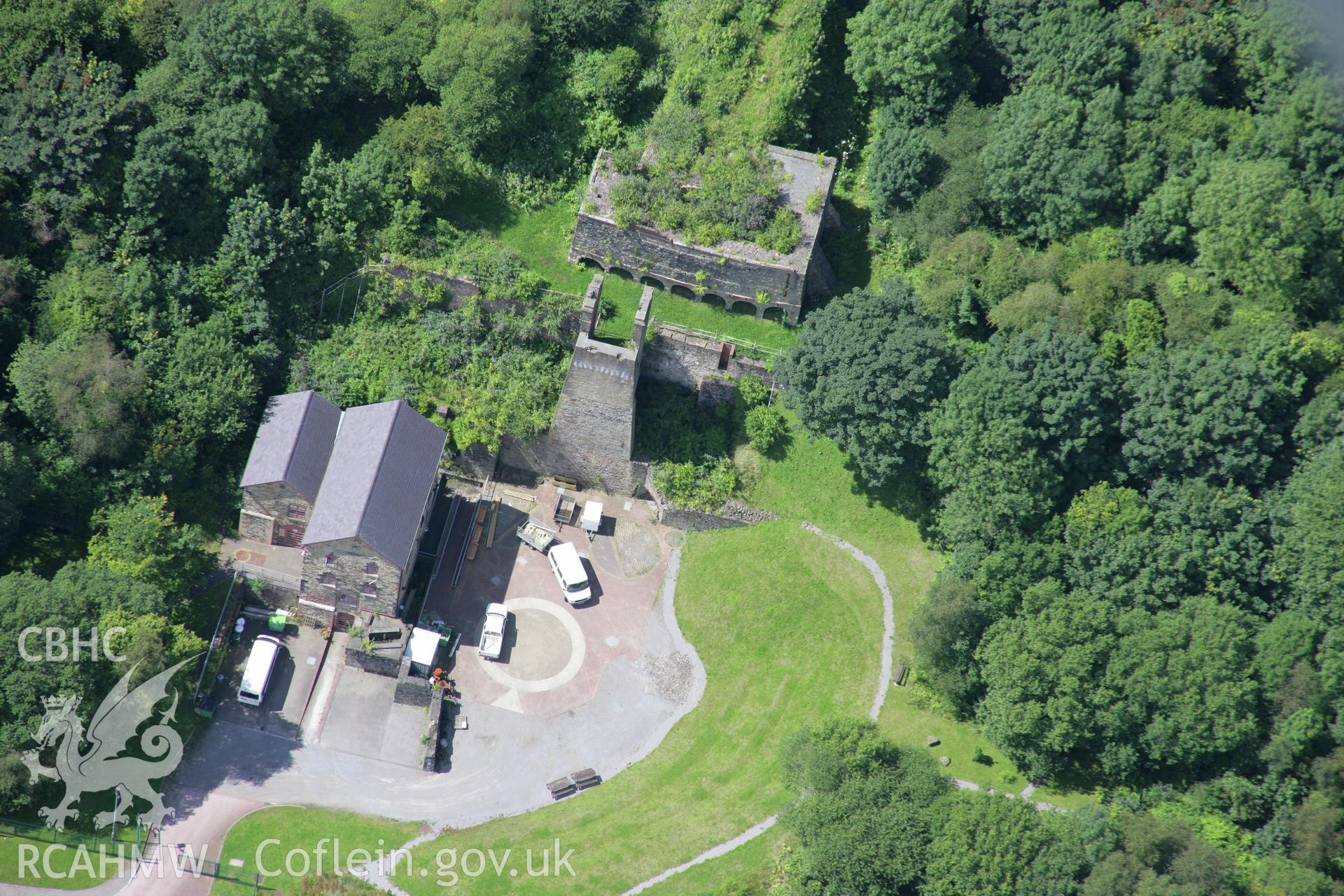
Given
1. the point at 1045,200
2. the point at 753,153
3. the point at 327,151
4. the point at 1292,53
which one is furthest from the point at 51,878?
the point at 1292,53

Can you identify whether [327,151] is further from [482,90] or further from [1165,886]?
[1165,886]

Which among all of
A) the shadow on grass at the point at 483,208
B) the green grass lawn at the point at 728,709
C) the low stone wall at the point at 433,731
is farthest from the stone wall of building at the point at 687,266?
the low stone wall at the point at 433,731

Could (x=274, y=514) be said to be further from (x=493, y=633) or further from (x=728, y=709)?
(x=728, y=709)

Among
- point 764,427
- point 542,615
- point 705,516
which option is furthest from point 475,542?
point 764,427

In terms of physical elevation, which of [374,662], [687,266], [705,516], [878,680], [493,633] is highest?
[687,266]

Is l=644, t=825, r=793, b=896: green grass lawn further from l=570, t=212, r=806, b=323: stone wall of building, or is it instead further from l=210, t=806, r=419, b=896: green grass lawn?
l=570, t=212, r=806, b=323: stone wall of building

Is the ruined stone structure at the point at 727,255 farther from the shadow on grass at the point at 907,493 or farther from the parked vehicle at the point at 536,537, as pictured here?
the parked vehicle at the point at 536,537

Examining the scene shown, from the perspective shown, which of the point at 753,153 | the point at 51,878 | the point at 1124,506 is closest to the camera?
the point at 51,878
